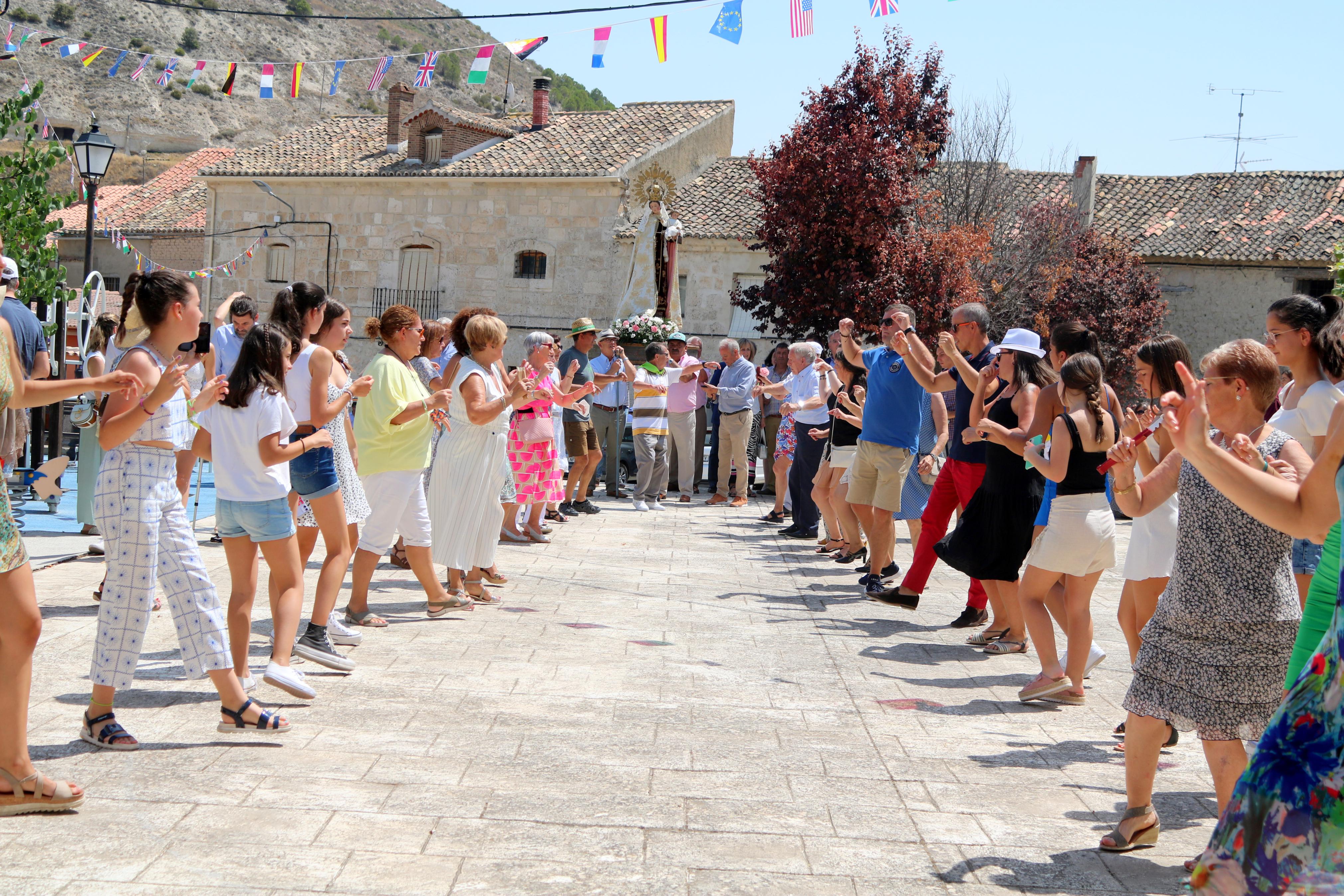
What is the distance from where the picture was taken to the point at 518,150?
3144 cm

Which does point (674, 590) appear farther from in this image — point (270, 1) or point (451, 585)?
point (270, 1)

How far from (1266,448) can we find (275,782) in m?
3.22

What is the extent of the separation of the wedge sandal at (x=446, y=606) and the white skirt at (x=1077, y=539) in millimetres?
3308

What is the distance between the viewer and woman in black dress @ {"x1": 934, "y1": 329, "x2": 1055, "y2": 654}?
606 cm

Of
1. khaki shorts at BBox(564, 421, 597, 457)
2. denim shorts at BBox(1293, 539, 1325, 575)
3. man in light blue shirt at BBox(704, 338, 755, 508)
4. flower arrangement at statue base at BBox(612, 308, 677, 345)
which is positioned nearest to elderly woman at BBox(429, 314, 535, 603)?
denim shorts at BBox(1293, 539, 1325, 575)

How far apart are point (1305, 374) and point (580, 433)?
874cm

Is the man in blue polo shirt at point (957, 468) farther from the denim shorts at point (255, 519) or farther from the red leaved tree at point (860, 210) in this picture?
the red leaved tree at point (860, 210)

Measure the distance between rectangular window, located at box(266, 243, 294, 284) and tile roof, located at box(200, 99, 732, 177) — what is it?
2.06m

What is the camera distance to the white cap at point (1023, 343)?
19.9 feet

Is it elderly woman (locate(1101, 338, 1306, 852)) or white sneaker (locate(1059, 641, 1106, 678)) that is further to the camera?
white sneaker (locate(1059, 641, 1106, 678))

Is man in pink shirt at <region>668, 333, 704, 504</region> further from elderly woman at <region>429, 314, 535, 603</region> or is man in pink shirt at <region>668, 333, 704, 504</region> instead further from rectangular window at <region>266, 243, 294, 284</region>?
rectangular window at <region>266, 243, 294, 284</region>

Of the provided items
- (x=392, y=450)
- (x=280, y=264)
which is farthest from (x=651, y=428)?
(x=280, y=264)

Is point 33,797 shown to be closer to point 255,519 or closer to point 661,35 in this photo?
point 255,519

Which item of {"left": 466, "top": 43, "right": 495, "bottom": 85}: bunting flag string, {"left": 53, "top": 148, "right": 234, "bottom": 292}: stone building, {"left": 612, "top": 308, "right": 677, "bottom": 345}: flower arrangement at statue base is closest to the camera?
{"left": 466, "top": 43, "right": 495, "bottom": 85}: bunting flag string
